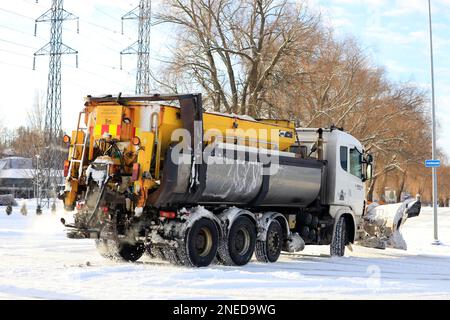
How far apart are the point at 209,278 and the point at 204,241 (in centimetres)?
198

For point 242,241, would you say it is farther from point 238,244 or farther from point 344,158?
point 344,158

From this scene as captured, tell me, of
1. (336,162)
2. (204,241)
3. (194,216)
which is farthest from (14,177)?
(194,216)

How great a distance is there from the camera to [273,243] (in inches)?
610

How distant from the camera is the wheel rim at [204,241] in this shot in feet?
44.2

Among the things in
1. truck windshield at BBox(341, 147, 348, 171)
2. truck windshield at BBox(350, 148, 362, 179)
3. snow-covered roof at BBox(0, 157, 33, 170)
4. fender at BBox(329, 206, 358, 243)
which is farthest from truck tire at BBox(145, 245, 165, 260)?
snow-covered roof at BBox(0, 157, 33, 170)

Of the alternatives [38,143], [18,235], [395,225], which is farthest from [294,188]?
[38,143]

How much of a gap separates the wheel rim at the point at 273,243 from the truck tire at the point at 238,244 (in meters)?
0.66

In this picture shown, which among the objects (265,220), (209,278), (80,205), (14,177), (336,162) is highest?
(14,177)

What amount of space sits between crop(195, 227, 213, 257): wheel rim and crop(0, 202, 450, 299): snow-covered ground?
35 cm

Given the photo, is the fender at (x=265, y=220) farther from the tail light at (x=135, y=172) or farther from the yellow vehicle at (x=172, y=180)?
the tail light at (x=135, y=172)

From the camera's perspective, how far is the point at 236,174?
14.0 metres
